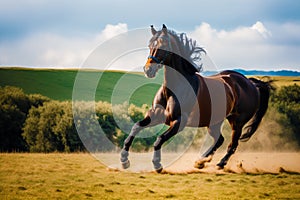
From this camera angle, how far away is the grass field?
16.9 ft

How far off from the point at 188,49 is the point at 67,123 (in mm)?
2363

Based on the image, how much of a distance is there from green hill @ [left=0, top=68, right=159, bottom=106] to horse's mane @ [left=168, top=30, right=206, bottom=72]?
84 cm

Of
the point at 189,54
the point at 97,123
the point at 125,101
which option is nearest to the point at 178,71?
the point at 189,54

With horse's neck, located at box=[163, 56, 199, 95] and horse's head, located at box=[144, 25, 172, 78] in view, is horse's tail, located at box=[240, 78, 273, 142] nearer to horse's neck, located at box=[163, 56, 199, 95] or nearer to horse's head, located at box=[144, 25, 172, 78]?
horse's neck, located at box=[163, 56, 199, 95]

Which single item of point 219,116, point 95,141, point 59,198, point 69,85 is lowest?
point 59,198

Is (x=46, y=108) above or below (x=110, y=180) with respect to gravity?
above

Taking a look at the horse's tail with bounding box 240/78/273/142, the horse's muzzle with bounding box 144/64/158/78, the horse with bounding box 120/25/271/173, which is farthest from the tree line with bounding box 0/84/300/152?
the horse's muzzle with bounding box 144/64/158/78

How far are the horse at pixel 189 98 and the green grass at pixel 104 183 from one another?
52 cm

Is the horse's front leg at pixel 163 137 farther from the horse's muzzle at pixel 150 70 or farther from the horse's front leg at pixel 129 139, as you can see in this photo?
the horse's muzzle at pixel 150 70

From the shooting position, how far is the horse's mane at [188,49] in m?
4.15

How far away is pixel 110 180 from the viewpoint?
16.7 ft

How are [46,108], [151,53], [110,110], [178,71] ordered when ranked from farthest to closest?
[46,108], [110,110], [178,71], [151,53]

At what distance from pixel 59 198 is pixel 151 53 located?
214 cm

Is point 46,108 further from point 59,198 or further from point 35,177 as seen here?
point 59,198
